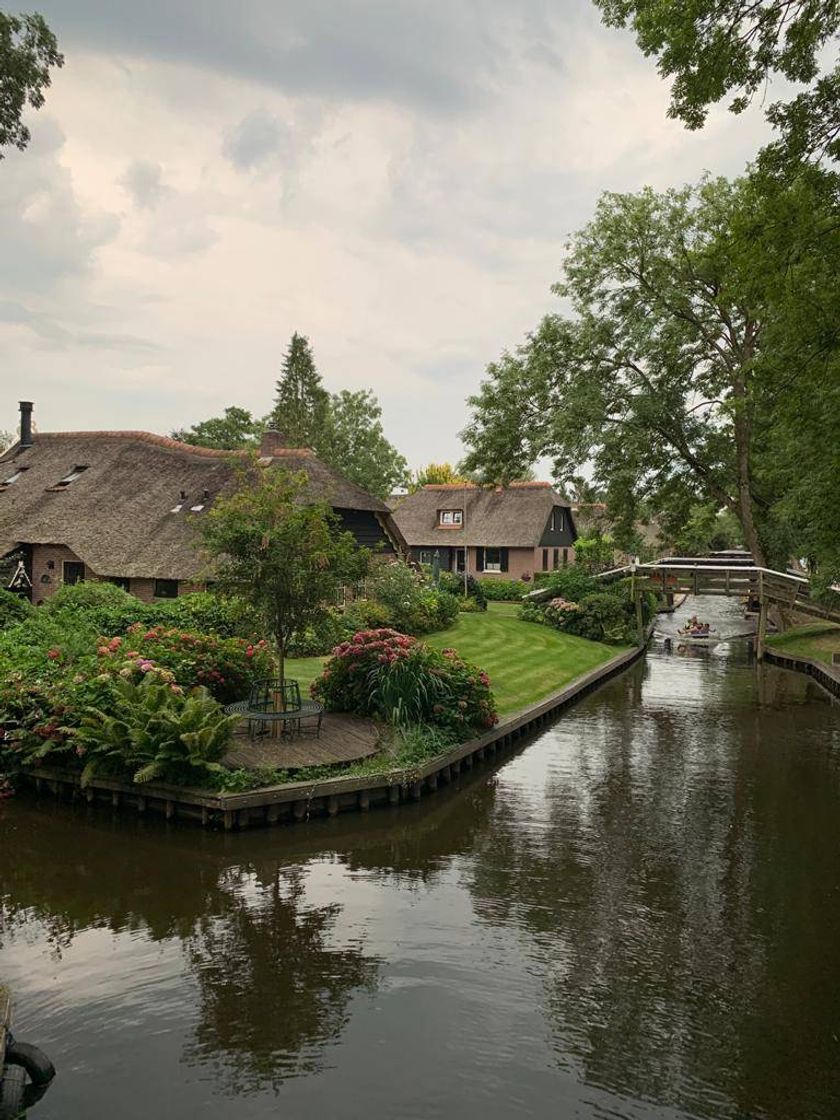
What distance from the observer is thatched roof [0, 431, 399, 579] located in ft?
93.0

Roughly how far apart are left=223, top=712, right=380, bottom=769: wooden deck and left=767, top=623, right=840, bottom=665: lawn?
827 inches

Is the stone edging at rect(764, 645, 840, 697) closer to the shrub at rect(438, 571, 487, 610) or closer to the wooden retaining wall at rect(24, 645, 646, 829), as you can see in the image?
the shrub at rect(438, 571, 487, 610)

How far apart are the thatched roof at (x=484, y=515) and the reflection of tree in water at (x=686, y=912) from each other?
31.9 m

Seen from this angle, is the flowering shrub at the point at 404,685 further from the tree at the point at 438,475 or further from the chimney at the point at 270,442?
the tree at the point at 438,475

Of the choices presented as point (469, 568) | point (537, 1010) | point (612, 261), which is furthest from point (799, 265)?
point (469, 568)

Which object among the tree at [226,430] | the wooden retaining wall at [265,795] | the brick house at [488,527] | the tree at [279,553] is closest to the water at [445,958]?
the wooden retaining wall at [265,795]

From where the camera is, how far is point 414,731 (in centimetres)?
1582

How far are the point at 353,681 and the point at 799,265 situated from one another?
11.7 meters

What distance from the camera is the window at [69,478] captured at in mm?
33469

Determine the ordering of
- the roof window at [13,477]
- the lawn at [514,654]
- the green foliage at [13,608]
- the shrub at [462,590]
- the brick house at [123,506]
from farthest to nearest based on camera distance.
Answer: the shrub at [462,590], the roof window at [13,477], the brick house at [123,506], the lawn at [514,654], the green foliage at [13,608]

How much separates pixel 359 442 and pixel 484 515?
18.3 m

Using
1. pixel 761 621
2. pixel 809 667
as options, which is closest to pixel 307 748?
pixel 809 667

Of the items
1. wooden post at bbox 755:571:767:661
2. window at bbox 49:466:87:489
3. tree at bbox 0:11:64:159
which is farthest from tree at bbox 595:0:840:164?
window at bbox 49:466:87:489

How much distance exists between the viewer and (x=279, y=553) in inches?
564
